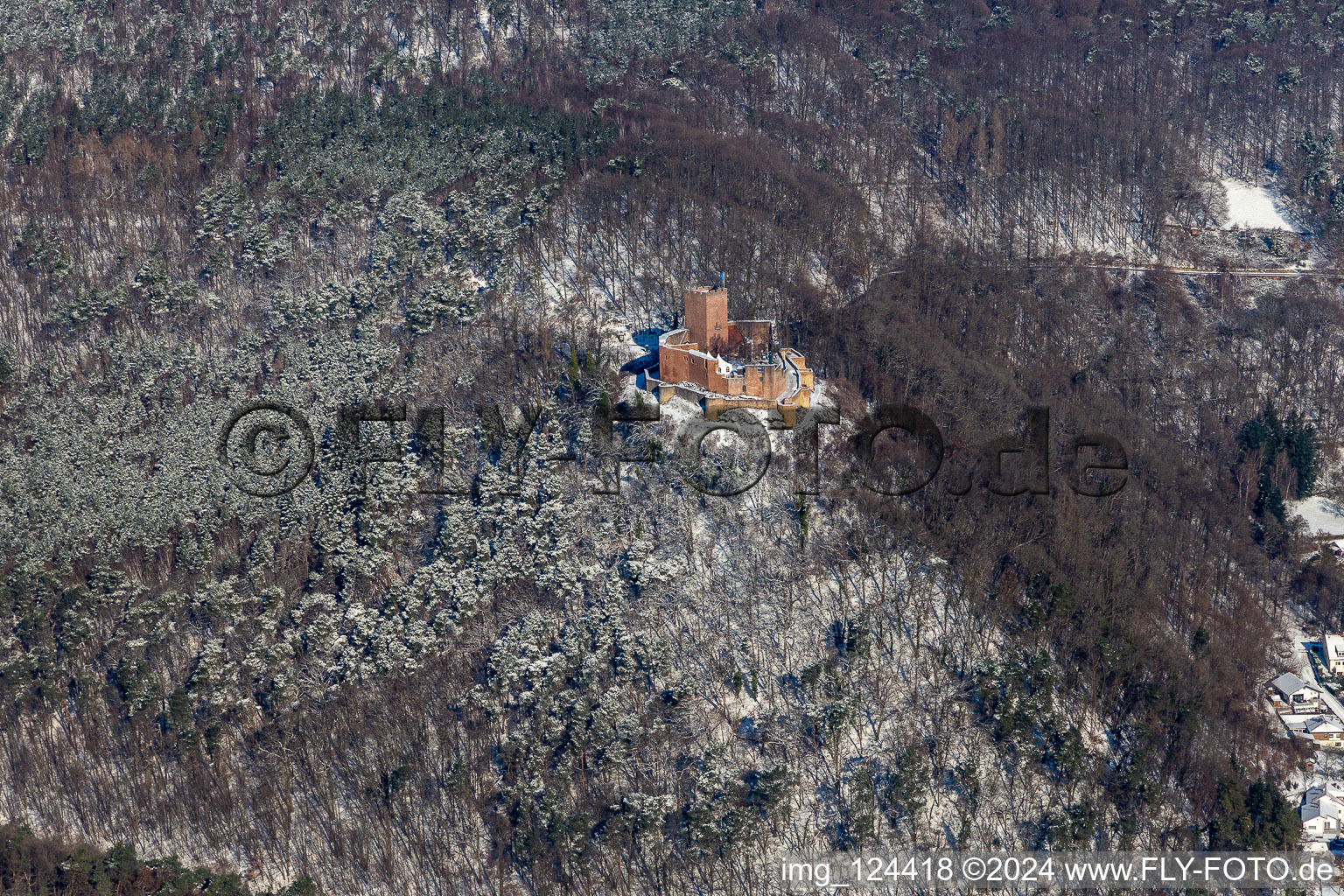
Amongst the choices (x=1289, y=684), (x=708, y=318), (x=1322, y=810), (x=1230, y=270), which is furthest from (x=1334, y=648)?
(x=1230, y=270)

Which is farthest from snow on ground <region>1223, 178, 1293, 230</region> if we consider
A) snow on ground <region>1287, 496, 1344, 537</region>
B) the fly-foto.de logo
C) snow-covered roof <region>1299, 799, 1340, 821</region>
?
snow-covered roof <region>1299, 799, 1340, 821</region>

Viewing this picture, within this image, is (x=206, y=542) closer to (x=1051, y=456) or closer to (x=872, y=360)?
(x=872, y=360)

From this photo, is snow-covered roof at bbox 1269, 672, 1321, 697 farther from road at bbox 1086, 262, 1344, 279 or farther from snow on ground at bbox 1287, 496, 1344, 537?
road at bbox 1086, 262, 1344, 279

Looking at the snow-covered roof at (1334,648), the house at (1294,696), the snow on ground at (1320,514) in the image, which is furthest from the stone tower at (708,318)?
the snow on ground at (1320,514)

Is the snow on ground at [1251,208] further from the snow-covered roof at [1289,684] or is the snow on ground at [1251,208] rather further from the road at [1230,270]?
the snow-covered roof at [1289,684]

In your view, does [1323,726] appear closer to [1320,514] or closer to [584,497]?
[1320,514]

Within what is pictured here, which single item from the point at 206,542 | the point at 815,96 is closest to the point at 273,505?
the point at 206,542

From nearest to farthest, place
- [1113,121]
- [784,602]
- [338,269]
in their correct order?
[784,602]
[338,269]
[1113,121]
